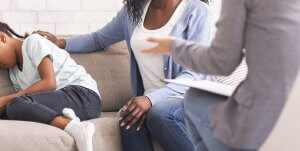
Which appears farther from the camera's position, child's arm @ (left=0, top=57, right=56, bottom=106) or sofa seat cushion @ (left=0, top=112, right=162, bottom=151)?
child's arm @ (left=0, top=57, right=56, bottom=106)

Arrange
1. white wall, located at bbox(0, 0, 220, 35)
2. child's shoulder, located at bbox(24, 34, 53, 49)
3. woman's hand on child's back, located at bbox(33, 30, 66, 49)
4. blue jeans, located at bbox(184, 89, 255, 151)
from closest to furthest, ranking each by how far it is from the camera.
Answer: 1. blue jeans, located at bbox(184, 89, 255, 151)
2. child's shoulder, located at bbox(24, 34, 53, 49)
3. woman's hand on child's back, located at bbox(33, 30, 66, 49)
4. white wall, located at bbox(0, 0, 220, 35)

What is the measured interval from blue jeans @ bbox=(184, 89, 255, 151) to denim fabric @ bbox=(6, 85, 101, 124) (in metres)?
0.79

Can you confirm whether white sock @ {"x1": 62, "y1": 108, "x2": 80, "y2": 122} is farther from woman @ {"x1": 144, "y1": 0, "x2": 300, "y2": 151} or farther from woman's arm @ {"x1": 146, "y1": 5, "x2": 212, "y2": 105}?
woman @ {"x1": 144, "y1": 0, "x2": 300, "y2": 151}

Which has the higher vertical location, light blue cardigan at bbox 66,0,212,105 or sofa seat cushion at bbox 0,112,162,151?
light blue cardigan at bbox 66,0,212,105

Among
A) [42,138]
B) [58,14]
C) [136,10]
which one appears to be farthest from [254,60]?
[58,14]

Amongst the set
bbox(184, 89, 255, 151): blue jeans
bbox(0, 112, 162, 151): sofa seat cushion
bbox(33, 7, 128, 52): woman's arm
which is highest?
bbox(184, 89, 255, 151): blue jeans

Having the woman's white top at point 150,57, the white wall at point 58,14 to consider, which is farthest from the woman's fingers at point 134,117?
the white wall at point 58,14

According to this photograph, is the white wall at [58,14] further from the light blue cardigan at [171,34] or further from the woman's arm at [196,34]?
the woman's arm at [196,34]

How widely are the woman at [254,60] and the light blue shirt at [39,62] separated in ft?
3.65

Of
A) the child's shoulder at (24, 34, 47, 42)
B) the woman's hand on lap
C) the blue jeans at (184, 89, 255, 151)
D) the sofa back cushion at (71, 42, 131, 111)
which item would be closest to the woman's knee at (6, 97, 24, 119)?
the child's shoulder at (24, 34, 47, 42)

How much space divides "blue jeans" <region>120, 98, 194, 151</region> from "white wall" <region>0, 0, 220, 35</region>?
0.96 metres

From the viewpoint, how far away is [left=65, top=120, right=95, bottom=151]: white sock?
1.99m

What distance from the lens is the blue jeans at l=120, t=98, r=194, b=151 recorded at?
2.05 meters

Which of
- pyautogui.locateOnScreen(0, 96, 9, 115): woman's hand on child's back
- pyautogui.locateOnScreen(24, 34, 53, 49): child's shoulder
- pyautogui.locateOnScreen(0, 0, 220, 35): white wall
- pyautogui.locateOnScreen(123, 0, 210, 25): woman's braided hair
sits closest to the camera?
pyautogui.locateOnScreen(0, 96, 9, 115): woman's hand on child's back
